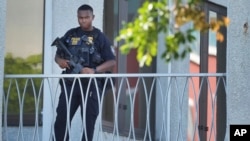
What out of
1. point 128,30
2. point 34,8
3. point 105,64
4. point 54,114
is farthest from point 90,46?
point 128,30

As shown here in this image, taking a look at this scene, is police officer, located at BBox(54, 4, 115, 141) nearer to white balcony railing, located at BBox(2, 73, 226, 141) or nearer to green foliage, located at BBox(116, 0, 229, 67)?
white balcony railing, located at BBox(2, 73, 226, 141)

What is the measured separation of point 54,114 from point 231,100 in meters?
1.78

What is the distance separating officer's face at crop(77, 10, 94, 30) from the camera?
26.6 feet

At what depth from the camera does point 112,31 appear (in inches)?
369

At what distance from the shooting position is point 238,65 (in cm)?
723

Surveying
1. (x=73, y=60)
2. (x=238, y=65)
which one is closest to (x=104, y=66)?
(x=73, y=60)

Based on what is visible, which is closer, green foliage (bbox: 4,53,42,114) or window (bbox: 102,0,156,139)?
→ green foliage (bbox: 4,53,42,114)

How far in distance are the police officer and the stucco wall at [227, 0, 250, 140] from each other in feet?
4.04

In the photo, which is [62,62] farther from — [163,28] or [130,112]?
[163,28]

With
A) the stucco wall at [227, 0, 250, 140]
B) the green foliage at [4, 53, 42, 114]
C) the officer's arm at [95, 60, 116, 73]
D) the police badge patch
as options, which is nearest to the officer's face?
the police badge patch

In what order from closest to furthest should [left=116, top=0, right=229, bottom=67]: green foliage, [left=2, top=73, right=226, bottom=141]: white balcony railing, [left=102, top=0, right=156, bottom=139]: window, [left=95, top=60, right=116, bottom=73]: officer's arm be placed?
[left=116, top=0, right=229, bottom=67]: green foliage → [left=95, top=60, right=116, bottom=73]: officer's arm → [left=2, top=73, right=226, bottom=141]: white balcony railing → [left=102, top=0, right=156, bottom=139]: window

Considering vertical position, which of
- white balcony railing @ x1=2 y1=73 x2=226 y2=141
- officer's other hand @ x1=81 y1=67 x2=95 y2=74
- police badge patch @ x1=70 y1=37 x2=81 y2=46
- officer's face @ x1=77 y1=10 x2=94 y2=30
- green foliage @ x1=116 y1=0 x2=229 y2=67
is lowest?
white balcony railing @ x1=2 y1=73 x2=226 y2=141

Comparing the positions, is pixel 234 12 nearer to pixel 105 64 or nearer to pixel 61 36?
pixel 105 64

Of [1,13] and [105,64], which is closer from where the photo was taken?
[1,13]
